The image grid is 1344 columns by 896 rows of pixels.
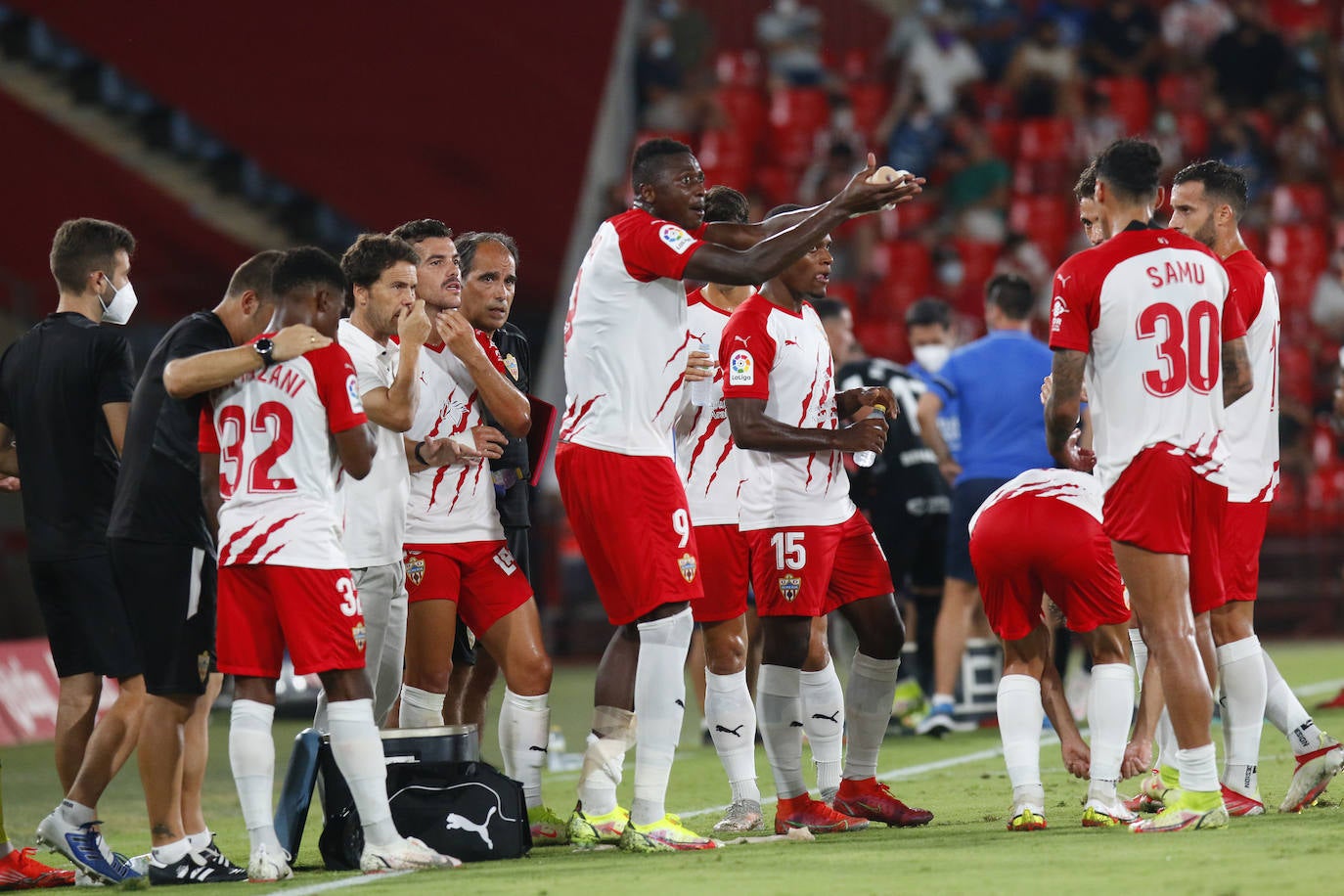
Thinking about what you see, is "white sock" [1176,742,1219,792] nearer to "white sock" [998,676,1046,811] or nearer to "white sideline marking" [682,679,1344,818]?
"white sock" [998,676,1046,811]

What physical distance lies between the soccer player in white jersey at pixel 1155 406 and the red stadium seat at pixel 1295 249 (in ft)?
48.7

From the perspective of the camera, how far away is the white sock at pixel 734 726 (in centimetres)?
690

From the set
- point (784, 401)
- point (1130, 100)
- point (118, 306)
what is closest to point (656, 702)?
point (784, 401)

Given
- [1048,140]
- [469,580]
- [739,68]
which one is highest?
[739,68]

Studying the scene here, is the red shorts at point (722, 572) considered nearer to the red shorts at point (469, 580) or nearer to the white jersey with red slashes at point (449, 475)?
the red shorts at point (469, 580)

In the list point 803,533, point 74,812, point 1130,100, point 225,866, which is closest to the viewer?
point 225,866

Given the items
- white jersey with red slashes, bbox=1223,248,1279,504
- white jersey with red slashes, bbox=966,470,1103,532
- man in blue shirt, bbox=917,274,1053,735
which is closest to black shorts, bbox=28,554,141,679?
white jersey with red slashes, bbox=966,470,1103,532

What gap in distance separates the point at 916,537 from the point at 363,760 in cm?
624

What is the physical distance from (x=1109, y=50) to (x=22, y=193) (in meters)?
13.8

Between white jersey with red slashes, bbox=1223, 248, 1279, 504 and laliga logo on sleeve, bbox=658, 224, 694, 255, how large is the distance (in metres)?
2.25

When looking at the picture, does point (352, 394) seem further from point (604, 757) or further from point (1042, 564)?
point (1042, 564)

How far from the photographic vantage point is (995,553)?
666 centimetres

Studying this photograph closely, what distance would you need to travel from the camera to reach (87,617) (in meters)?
6.67

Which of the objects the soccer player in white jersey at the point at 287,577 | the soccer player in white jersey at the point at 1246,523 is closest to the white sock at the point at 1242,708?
the soccer player in white jersey at the point at 1246,523
